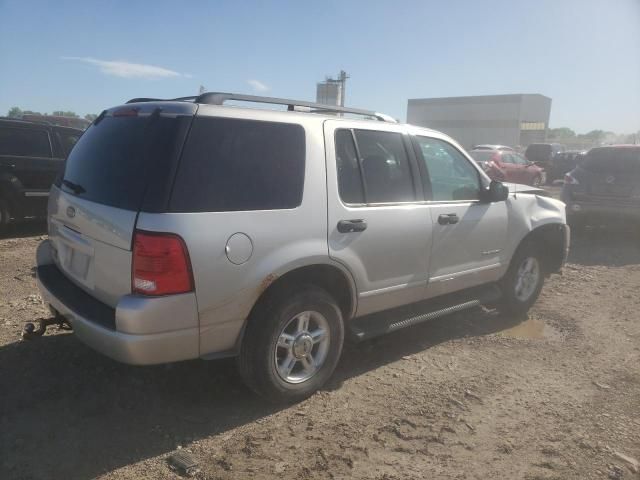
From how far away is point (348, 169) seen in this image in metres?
3.40

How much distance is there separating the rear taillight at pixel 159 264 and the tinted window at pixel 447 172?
2132 mm

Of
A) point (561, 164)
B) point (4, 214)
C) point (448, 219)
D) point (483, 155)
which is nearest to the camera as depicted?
point (448, 219)

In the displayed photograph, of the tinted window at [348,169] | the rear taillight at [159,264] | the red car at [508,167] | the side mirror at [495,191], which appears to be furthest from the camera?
the red car at [508,167]

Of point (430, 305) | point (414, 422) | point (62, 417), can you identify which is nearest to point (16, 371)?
point (62, 417)

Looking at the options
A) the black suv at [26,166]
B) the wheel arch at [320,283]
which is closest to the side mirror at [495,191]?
the wheel arch at [320,283]

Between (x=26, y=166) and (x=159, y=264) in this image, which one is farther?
(x=26, y=166)

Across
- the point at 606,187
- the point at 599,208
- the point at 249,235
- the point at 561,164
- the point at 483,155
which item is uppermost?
the point at 483,155

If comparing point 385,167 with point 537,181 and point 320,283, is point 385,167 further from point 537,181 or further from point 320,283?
point 537,181

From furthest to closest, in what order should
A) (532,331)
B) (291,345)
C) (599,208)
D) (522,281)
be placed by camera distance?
(599,208) < (522,281) < (532,331) < (291,345)

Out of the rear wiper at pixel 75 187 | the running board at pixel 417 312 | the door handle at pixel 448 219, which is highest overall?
the rear wiper at pixel 75 187

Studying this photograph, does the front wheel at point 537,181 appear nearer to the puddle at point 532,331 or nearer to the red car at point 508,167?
the red car at point 508,167

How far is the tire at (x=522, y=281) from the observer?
15.9 ft

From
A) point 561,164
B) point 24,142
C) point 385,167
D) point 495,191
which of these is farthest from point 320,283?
point 561,164

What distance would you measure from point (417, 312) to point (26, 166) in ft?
22.2
